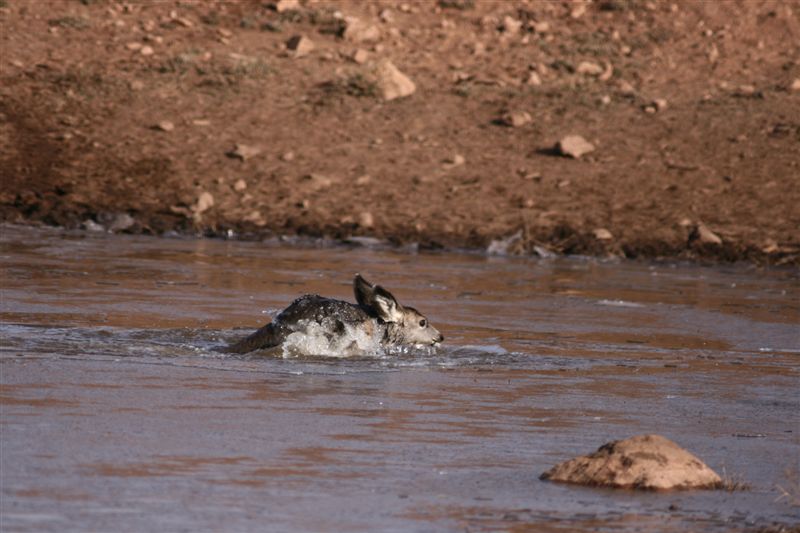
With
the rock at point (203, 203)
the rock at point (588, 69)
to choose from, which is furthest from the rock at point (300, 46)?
the rock at point (203, 203)

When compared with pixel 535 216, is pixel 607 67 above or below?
above

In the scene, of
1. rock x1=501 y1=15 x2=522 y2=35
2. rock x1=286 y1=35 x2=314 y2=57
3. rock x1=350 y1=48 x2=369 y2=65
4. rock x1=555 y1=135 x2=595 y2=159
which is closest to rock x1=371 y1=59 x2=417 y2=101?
rock x1=350 y1=48 x2=369 y2=65

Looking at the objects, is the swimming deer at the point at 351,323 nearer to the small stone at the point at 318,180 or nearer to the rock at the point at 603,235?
the rock at the point at 603,235

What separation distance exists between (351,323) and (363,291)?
27cm

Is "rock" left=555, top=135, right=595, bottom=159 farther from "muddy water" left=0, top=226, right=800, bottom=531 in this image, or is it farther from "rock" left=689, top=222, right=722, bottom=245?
"muddy water" left=0, top=226, right=800, bottom=531

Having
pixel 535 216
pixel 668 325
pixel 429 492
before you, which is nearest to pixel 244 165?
pixel 535 216

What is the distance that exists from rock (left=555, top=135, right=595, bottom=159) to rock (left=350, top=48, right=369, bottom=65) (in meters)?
5.17

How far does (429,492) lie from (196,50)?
24.0m

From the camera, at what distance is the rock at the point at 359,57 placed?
2947 centimetres

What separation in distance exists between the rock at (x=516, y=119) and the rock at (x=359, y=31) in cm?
433

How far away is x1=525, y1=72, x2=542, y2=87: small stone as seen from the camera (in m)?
29.0

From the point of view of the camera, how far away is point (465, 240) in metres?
22.2

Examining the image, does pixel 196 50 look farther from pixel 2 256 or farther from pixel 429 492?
pixel 429 492

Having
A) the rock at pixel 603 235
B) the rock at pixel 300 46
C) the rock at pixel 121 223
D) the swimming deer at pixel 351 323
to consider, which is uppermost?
the rock at pixel 300 46
